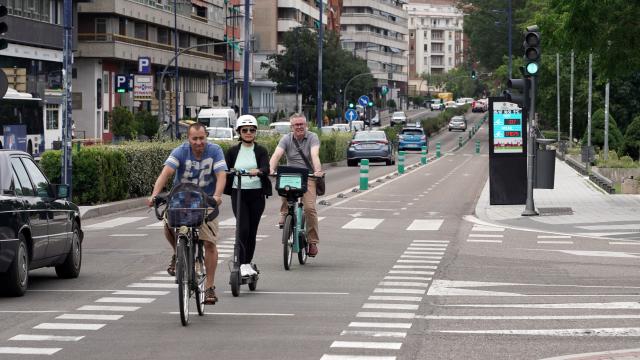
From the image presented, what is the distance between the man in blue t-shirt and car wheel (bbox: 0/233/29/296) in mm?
1885

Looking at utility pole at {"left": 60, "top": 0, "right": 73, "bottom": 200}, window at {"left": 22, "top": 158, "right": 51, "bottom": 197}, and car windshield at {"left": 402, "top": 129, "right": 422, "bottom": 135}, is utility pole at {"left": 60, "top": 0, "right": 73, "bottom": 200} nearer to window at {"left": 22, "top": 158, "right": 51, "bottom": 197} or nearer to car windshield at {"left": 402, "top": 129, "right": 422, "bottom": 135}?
window at {"left": 22, "top": 158, "right": 51, "bottom": 197}

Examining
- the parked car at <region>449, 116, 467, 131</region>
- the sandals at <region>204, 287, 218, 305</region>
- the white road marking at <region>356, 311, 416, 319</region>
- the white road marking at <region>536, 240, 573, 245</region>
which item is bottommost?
the parked car at <region>449, 116, 467, 131</region>

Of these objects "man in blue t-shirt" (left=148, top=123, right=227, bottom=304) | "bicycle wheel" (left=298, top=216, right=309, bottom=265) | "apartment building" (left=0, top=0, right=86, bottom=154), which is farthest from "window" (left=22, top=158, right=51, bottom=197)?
"apartment building" (left=0, top=0, right=86, bottom=154)

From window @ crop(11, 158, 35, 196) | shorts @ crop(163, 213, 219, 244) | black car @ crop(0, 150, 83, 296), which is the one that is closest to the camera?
shorts @ crop(163, 213, 219, 244)

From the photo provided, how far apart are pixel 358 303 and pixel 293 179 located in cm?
332

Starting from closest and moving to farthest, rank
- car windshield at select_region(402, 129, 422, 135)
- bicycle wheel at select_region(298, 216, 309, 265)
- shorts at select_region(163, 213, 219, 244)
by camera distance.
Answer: shorts at select_region(163, 213, 219, 244)
bicycle wheel at select_region(298, 216, 309, 265)
car windshield at select_region(402, 129, 422, 135)

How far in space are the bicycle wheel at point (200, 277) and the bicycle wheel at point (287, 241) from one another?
416 centimetres

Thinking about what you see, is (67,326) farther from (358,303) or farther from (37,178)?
(37,178)

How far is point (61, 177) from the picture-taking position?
2905 centimetres

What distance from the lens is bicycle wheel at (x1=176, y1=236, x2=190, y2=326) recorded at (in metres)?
11.7

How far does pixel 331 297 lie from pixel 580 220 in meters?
13.7

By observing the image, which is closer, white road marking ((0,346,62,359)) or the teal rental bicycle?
white road marking ((0,346,62,359))

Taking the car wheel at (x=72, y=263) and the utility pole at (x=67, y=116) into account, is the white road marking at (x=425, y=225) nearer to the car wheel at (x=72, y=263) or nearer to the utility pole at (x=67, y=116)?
the utility pole at (x=67, y=116)

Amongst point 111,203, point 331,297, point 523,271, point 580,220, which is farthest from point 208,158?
point 111,203
